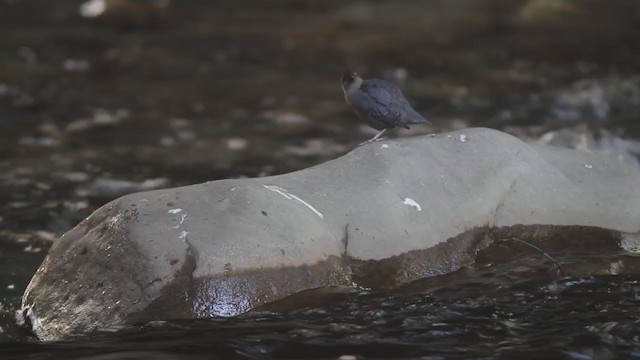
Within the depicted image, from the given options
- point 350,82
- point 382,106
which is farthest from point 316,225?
point 350,82

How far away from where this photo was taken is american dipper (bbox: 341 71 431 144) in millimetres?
5082

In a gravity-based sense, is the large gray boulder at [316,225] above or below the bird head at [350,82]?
below

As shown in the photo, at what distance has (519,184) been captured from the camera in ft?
15.9

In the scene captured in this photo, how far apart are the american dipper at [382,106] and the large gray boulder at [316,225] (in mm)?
163

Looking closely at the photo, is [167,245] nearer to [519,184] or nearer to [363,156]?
[363,156]

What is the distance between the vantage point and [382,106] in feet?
16.7

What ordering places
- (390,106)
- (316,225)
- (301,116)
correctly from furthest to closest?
(301,116), (390,106), (316,225)

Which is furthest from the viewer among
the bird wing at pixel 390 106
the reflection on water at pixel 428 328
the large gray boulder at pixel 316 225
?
the bird wing at pixel 390 106

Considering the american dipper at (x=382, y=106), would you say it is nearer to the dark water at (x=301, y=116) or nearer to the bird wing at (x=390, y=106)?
the bird wing at (x=390, y=106)

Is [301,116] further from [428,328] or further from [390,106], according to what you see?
[428,328]

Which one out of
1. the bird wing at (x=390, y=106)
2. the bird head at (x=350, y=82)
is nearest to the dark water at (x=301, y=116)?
the bird wing at (x=390, y=106)

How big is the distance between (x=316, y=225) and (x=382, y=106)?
98 centimetres

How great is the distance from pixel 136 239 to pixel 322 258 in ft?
2.51

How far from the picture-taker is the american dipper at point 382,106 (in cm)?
508
